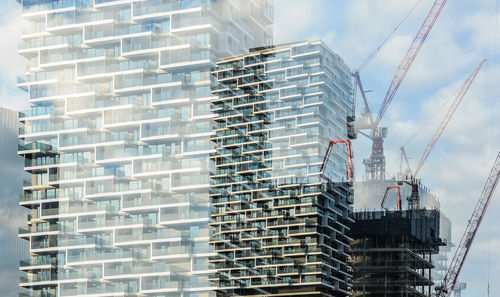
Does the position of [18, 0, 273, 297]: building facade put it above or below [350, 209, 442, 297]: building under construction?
above

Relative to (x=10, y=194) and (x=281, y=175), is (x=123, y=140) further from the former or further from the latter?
(x=281, y=175)

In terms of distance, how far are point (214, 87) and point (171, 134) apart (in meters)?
4.19

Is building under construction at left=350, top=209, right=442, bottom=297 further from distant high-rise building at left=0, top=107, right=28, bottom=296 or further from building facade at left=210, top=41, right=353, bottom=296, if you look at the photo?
distant high-rise building at left=0, top=107, right=28, bottom=296

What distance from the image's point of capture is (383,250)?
140ft

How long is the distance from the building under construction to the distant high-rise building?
1718 centimetres

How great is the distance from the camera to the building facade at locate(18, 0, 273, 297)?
87.5ft

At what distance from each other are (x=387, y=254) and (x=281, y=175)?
9681 mm

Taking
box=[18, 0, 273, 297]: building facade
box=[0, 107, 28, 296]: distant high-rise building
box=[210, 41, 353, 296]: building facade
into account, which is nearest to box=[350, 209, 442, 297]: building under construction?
box=[210, 41, 353, 296]: building facade

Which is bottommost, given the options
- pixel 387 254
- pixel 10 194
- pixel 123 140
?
pixel 387 254

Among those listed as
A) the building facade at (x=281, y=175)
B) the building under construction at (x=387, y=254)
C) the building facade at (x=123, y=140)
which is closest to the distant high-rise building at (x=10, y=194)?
the building facade at (x=123, y=140)

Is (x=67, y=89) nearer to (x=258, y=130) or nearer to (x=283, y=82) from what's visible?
(x=258, y=130)

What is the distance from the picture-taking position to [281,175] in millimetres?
35938

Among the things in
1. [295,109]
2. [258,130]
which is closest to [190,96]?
[258,130]

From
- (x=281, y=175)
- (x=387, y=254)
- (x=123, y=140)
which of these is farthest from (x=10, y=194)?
(x=387, y=254)
